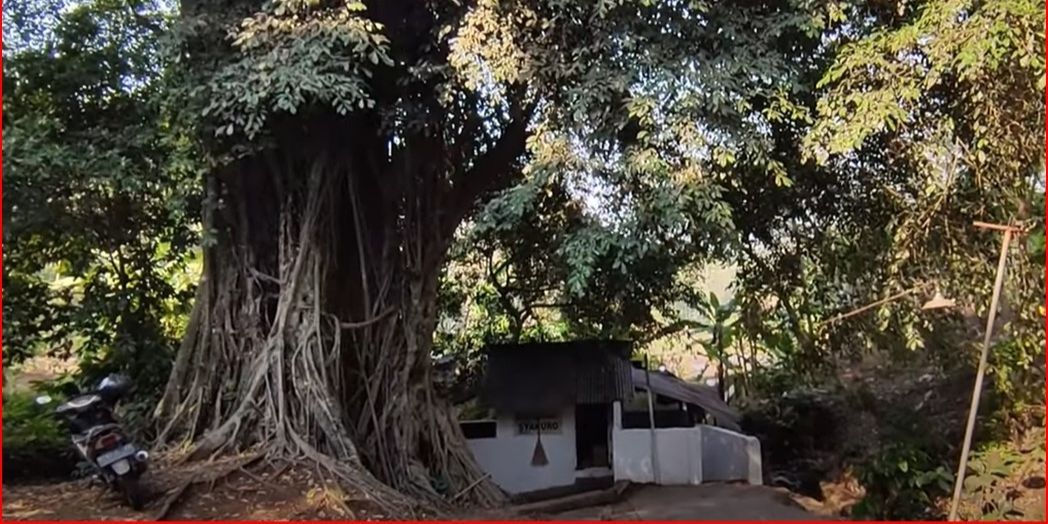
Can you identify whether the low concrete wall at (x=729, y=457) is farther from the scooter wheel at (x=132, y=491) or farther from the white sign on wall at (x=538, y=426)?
the scooter wheel at (x=132, y=491)

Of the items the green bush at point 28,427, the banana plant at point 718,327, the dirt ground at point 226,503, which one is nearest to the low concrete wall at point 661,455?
the banana plant at point 718,327

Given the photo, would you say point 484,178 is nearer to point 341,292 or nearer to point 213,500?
point 341,292

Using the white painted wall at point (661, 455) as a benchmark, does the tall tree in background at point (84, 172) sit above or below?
above

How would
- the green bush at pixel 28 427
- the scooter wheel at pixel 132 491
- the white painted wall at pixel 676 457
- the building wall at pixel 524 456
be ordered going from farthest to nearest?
the building wall at pixel 524 456, the white painted wall at pixel 676 457, the green bush at pixel 28 427, the scooter wheel at pixel 132 491

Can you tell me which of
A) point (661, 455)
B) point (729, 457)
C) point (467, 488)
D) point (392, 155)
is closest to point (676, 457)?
point (661, 455)

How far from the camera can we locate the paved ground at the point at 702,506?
19.1 ft

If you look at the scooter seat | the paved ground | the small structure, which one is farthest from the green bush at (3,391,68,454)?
the small structure

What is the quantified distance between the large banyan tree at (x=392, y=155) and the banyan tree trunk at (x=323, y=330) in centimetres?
1

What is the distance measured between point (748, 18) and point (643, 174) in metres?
1.04

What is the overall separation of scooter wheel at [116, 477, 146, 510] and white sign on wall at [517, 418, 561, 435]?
456 cm

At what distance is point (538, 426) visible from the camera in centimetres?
862

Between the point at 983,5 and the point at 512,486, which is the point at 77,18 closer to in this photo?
the point at 983,5

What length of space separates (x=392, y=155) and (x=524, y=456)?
371 centimetres

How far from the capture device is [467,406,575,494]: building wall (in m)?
8.46
